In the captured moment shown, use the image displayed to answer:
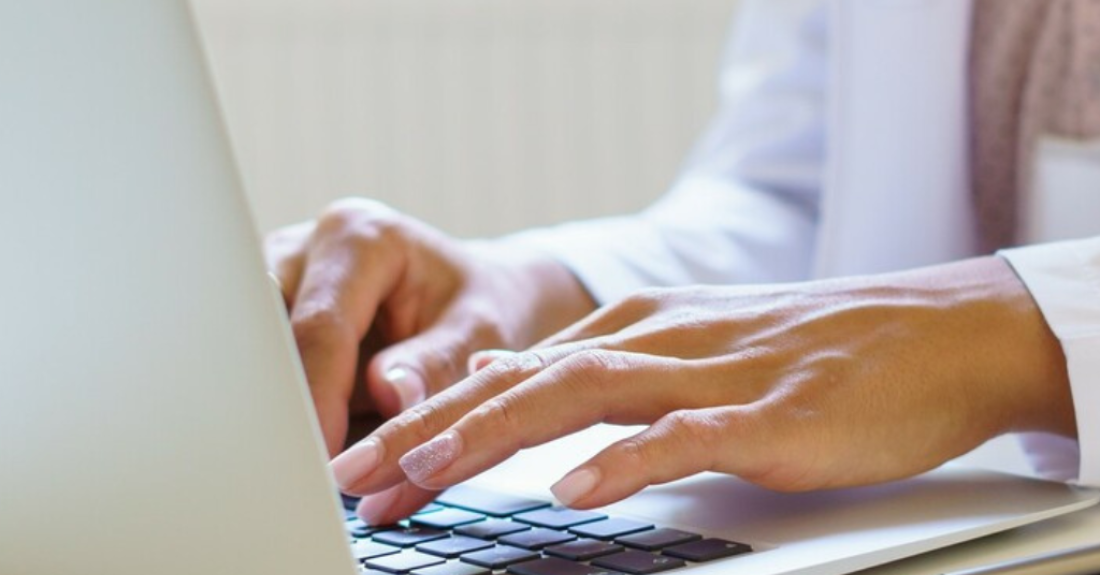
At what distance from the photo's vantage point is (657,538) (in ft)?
1.55

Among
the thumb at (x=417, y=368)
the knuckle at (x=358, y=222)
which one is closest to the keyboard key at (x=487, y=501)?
the thumb at (x=417, y=368)

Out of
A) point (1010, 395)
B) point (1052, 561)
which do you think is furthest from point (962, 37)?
point (1052, 561)

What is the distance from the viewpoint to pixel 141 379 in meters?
0.33

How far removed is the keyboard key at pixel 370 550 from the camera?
18.7 inches

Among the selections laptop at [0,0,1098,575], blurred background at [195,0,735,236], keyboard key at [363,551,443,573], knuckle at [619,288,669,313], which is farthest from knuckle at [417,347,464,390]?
blurred background at [195,0,735,236]

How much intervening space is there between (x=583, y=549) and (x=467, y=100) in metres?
1.62

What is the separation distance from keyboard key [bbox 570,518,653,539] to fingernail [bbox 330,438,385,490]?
7 cm

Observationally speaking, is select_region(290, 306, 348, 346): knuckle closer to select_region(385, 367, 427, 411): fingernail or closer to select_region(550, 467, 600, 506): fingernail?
select_region(385, 367, 427, 411): fingernail

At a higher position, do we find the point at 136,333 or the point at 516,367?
the point at 136,333

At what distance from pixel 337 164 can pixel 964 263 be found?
1.48m

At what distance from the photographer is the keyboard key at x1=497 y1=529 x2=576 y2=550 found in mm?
475


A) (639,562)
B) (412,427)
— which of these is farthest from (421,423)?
(639,562)

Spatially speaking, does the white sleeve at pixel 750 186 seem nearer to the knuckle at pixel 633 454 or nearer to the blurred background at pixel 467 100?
the knuckle at pixel 633 454

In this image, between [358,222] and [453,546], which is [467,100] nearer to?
[358,222]
